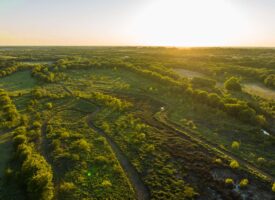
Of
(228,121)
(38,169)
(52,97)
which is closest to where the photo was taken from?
(38,169)

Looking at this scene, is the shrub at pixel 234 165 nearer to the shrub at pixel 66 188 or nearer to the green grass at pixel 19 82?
the shrub at pixel 66 188

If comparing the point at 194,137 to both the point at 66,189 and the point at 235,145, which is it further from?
the point at 66,189

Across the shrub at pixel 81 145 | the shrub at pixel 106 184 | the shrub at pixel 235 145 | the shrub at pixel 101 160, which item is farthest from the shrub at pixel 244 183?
the shrub at pixel 81 145

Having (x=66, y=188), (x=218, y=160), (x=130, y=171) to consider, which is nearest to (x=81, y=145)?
(x=130, y=171)

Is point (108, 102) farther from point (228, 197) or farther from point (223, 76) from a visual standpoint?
point (223, 76)

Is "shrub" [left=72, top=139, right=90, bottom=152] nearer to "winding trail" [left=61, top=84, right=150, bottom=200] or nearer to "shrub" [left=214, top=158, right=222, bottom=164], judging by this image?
"winding trail" [left=61, top=84, right=150, bottom=200]

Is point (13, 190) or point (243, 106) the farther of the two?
point (243, 106)

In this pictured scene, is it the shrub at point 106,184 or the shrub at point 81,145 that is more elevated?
the shrub at point 81,145

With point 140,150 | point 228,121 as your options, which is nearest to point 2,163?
point 140,150

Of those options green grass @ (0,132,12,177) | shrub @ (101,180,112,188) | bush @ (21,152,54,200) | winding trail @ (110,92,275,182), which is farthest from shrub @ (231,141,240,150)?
green grass @ (0,132,12,177)
